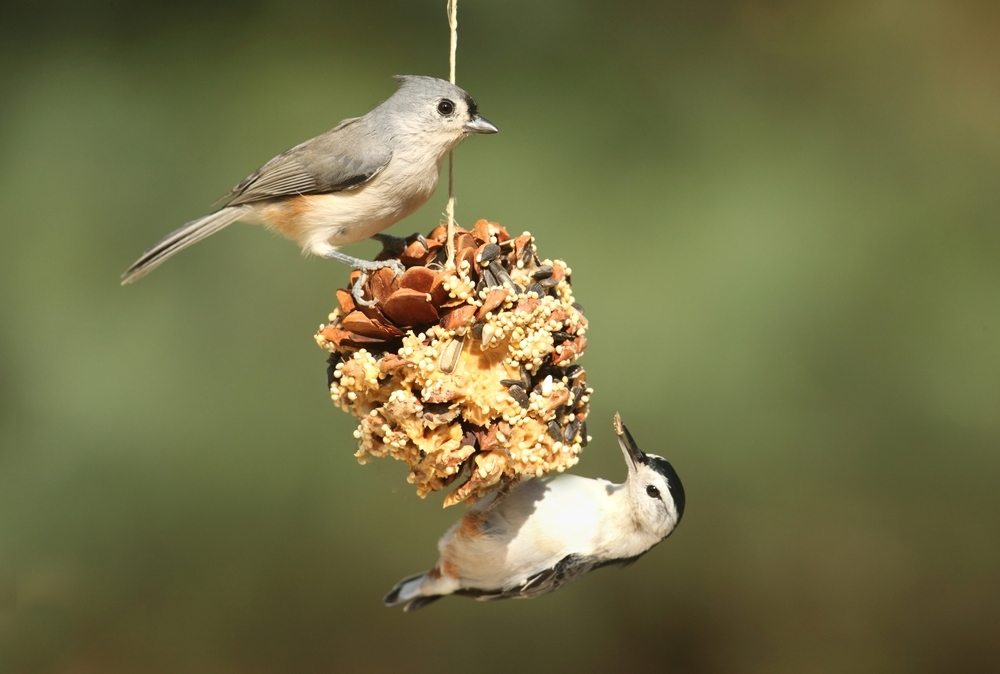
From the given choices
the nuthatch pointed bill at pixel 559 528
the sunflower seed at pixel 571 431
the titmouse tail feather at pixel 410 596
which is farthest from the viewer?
the titmouse tail feather at pixel 410 596

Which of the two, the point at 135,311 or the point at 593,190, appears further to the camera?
the point at 593,190

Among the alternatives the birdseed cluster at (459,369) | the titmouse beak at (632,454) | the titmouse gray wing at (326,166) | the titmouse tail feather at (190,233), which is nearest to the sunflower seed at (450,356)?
the birdseed cluster at (459,369)

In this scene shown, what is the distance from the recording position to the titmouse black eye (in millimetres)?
1758

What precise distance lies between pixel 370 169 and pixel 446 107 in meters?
0.17

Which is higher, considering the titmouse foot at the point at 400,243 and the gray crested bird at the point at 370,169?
the gray crested bird at the point at 370,169

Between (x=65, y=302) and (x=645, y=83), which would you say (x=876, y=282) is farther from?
(x=65, y=302)

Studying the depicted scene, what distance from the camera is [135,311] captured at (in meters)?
3.39

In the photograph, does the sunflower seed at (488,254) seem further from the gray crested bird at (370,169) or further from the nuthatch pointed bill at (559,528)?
the nuthatch pointed bill at (559,528)

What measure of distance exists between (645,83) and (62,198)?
206cm

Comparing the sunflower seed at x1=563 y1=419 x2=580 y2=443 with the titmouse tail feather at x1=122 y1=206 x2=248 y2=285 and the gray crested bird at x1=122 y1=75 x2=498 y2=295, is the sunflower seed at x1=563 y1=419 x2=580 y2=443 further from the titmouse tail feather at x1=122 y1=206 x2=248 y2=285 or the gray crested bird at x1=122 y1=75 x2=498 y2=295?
the titmouse tail feather at x1=122 y1=206 x2=248 y2=285

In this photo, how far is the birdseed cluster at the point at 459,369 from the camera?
5.28ft

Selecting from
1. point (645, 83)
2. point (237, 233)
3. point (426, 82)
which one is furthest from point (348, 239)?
point (645, 83)

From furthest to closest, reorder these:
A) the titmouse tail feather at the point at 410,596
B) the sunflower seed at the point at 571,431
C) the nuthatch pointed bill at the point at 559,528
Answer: the titmouse tail feather at the point at 410,596 → the nuthatch pointed bill at the point at 559,528 → the sunflower seed at the point at 571,431

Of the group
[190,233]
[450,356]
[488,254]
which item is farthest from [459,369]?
[190,233]
